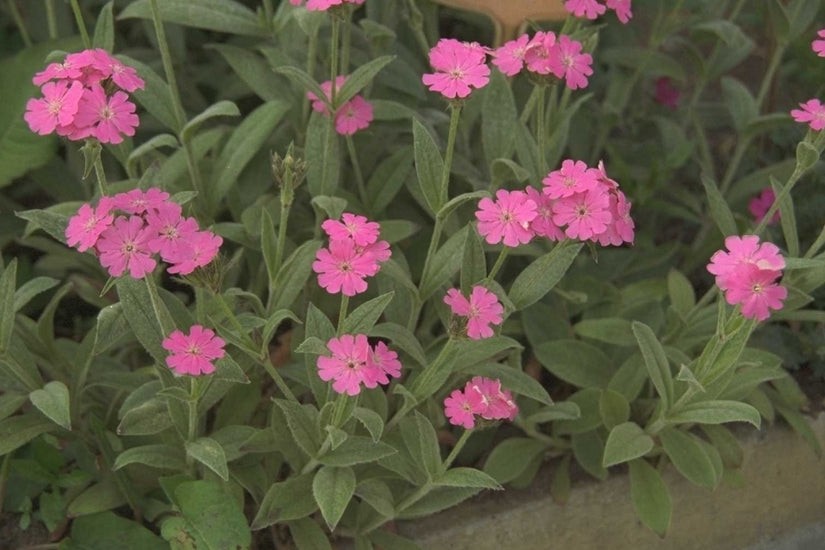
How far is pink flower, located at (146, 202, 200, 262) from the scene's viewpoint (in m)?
1.06

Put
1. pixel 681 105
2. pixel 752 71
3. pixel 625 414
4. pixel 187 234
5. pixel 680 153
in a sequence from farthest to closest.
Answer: pixel 752 71 → pixel 681 105 → pixel 680 153 → pixel 625 414 → pixel 187 234

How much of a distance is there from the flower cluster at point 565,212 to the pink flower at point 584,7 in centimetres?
27

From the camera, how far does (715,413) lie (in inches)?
51.7

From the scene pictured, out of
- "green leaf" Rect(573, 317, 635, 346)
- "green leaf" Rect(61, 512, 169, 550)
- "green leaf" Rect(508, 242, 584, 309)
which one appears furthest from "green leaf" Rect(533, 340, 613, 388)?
"green leaf" Rect(61, 512, 169, 550)

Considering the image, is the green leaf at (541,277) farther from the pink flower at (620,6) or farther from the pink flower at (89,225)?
the pink flower at (89,225)

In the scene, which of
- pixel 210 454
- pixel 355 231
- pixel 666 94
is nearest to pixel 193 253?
pixel 355 231

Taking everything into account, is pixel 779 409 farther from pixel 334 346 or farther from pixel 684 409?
pixel 334 346

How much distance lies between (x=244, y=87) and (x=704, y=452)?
3.13 feet

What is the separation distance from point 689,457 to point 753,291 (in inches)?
18.1

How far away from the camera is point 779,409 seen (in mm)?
1584

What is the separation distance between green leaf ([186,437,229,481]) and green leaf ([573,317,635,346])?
548mm

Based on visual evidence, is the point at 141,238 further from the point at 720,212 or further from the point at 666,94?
the point at 666,94

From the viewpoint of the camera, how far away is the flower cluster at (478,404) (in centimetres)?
119

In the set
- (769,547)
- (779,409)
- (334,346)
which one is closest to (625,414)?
(779,409)
